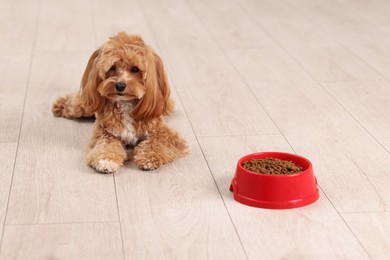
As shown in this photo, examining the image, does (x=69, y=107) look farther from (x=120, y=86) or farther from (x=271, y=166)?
(x=271, y=166)

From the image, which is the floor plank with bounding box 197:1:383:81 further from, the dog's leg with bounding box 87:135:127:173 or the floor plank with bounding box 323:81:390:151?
the dog's leg with bounding box 87:135:127:173

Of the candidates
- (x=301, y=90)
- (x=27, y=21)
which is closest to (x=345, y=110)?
(x=301, y=90)

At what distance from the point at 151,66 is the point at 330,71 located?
1.59 metres

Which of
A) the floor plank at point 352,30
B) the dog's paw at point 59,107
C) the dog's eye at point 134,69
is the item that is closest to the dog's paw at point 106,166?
the dog's eye at point 134,69

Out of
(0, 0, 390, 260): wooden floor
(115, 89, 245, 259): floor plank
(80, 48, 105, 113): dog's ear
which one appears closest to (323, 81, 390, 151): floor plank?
(0, 0, 390, 260): wooden floor

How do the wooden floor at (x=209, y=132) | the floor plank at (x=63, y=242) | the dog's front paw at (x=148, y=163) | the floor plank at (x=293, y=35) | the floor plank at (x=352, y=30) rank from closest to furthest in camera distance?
the floor plank at (x=63, y=242) → the wooden floor at (x=209, y=132) → the dog's front paw at (x=148, y=163) → the floor plank at (x=293, y=35) → the floor plank at (x=352, y=30)

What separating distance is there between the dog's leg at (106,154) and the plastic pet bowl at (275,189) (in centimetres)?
A: 49

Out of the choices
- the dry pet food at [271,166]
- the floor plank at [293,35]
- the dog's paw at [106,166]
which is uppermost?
the dry pet food at [271,166]

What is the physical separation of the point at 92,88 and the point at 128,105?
154 millimetres

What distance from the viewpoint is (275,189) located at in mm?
2658

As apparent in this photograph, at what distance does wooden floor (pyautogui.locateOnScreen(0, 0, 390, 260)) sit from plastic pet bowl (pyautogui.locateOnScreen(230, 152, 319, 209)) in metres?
0.04

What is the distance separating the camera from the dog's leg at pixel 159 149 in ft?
9.77

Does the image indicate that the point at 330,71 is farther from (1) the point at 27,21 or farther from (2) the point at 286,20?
(1) the point at 27,21

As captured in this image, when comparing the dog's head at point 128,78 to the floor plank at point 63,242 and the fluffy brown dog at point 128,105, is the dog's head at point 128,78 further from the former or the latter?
the floor plank at point 63,242
